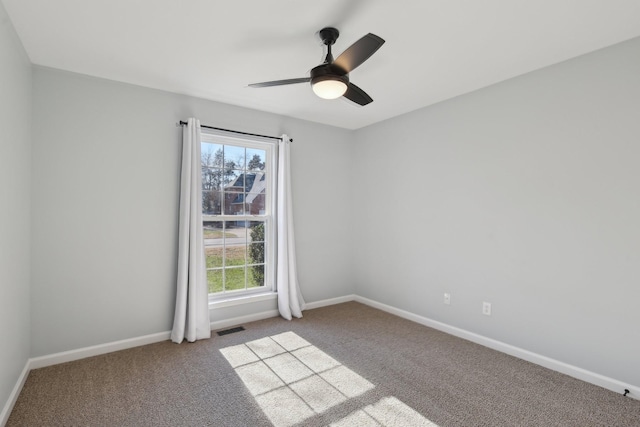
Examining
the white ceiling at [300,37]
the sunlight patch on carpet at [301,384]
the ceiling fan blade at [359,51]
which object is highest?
the white ceiling at [300,37]

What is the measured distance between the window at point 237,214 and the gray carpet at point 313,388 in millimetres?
786

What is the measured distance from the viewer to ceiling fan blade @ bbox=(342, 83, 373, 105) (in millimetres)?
2378

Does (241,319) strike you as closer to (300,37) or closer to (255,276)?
(255,276)

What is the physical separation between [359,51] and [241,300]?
2912mm

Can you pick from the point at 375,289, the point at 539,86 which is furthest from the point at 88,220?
the point at 539,86

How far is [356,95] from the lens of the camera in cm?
248

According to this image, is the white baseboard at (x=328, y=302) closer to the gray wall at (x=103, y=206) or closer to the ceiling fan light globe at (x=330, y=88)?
the gray wall at (x=103, y=206)

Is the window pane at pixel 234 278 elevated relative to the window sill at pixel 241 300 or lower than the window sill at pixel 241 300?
elevated

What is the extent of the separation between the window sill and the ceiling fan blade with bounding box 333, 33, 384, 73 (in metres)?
2.75

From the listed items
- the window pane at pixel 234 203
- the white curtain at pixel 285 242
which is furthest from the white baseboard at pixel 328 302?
the window pane at pixel 234 203

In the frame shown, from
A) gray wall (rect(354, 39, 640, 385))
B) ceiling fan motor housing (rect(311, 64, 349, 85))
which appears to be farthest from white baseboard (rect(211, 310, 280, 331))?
ceiling fan motor housing (rect(311, 64, 349, 85))

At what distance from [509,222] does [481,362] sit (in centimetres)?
128

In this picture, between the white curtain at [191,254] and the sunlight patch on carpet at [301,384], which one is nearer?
the sunlight patch on carpet at [301,384]

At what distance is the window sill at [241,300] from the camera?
352 cm
